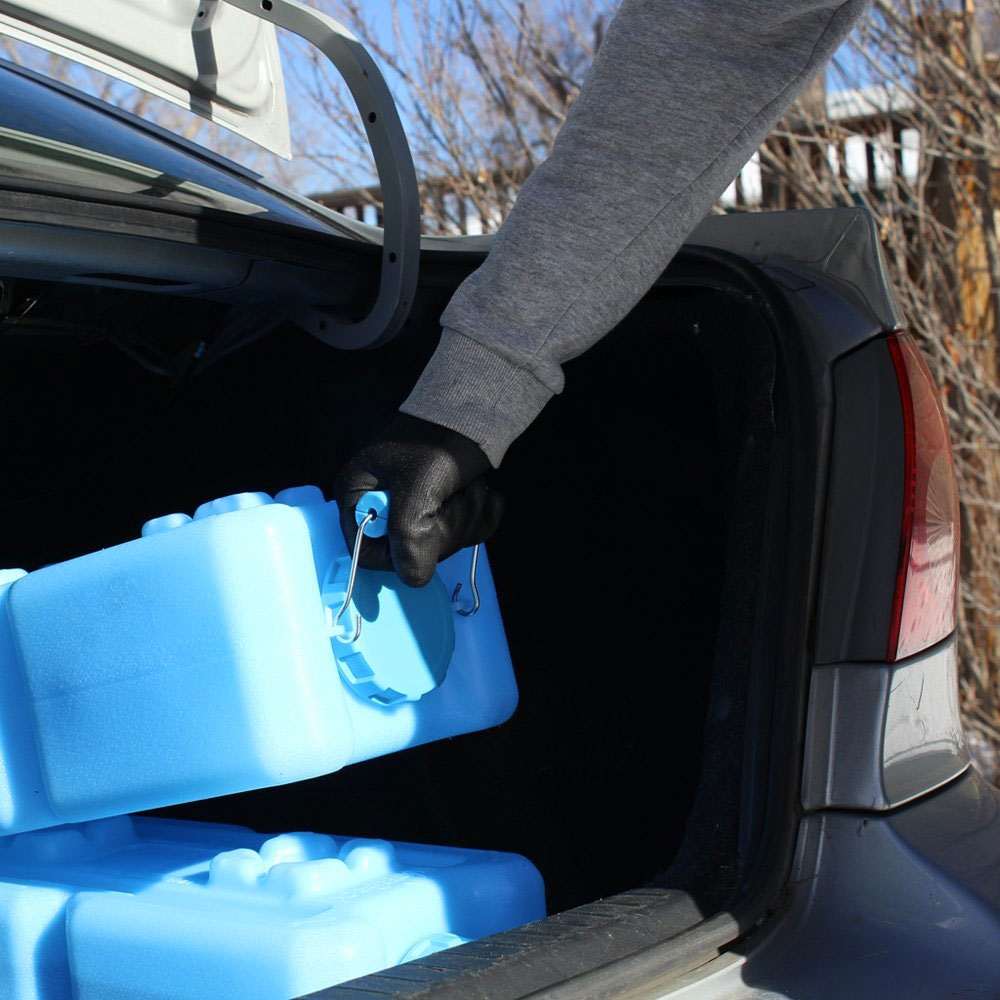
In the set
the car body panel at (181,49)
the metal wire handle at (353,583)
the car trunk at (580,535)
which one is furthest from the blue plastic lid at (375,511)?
the car body panel at (181,49)

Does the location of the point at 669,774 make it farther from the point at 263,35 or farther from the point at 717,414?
the point at 263,35

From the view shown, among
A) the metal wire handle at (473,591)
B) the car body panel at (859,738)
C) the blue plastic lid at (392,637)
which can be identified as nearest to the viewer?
the car body panel at (859,738)

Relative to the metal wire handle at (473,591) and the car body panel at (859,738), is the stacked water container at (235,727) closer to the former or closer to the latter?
the metal wire handle at (473,591)

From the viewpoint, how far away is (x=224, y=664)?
1.25 meters

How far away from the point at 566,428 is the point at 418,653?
381 mm

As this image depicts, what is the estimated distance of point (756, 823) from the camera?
4.00 feet

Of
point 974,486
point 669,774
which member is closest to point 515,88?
point 974,486

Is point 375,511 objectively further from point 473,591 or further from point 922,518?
point 922,518

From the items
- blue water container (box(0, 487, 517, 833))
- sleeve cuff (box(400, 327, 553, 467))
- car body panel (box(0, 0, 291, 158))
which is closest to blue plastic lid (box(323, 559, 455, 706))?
blue water container (box(0, 487, 517, 833))

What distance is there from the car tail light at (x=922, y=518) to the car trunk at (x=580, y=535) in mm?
135

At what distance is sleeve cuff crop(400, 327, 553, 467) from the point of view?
1.20m

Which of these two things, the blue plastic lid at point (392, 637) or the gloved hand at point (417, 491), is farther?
the blue plastic lid at point (392, 637)

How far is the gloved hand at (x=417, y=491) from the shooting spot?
1200 millimetres

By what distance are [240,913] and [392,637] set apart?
31 cm
